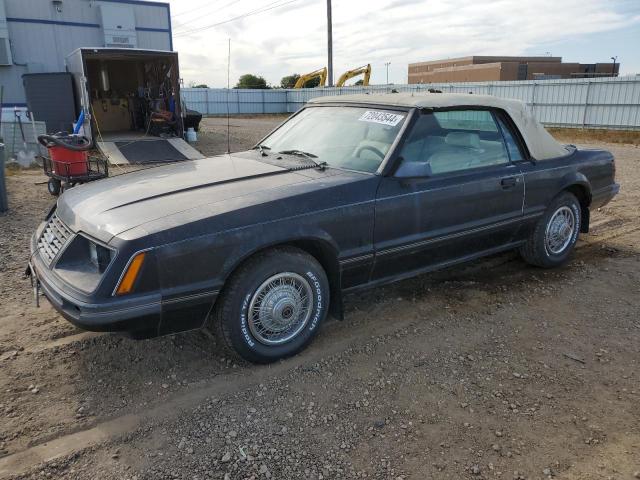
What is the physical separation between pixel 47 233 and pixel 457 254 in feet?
9.94

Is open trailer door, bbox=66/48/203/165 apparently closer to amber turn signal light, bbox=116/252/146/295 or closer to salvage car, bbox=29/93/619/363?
salvage car, bbox=29/93/619/363

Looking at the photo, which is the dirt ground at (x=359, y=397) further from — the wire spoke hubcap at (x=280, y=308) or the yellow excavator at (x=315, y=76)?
the yellow excavator at (x=315, y=76)

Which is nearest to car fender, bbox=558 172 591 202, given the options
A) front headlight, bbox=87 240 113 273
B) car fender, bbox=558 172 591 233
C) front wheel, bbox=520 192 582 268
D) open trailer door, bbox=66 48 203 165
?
car fender, bbox=558 172 591 233

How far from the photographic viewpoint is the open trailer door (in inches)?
499

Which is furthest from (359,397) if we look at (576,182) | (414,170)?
(576,182)

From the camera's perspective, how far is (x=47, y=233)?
11.4ft

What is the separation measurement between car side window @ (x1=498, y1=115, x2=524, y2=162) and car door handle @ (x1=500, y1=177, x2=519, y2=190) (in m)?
0.22

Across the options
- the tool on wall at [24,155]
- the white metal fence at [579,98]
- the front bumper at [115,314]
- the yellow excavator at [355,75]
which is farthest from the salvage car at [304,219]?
the yellow excavator at [355,75]

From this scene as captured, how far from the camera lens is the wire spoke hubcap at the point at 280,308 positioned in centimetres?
310

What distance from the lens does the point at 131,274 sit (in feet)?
8.62

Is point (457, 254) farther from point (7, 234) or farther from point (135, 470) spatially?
point (7, 234)

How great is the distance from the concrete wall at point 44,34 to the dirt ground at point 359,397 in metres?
15.9

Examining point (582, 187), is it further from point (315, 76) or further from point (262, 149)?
point (315, 76)

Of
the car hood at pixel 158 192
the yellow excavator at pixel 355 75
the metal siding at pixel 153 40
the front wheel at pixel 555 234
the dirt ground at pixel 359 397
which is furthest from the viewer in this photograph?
the yellow excavator at pixel 355 75
